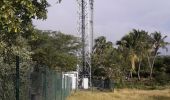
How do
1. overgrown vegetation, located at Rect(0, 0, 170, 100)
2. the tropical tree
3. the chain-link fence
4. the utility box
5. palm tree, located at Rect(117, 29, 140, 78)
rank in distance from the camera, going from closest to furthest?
the chain-link fence, overgrown vegetation, located at Rect(0, 0, 170, 100), the utility box, the tropical tree, palm tree, located at Rect(117, 29, 140, 78)

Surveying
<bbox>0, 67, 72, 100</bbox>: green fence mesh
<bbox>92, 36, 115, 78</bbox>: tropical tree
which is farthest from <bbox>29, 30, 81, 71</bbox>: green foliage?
<bbox>0, 67, 72, 100</bbox>: green fence mesh

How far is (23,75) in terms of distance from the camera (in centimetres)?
1239

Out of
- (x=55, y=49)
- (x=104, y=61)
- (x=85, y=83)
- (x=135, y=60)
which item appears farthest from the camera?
(x=135, y=60)

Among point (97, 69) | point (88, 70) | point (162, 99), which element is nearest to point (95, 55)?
point (97, 69)

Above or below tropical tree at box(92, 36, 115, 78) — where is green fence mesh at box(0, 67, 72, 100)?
below

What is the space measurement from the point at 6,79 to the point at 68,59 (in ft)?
174

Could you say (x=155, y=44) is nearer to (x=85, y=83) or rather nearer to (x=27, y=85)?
(x=85, y=83)

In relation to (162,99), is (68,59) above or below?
above

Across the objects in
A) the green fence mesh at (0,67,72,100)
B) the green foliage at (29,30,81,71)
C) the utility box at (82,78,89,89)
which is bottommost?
the green fence mesh at (0,67,72,100)

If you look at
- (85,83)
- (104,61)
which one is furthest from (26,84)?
(104,61)

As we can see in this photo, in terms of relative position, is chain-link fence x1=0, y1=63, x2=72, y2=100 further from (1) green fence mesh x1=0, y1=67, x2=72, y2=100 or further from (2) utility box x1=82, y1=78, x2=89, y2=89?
(2) utility box x1=82, y1=78, x2=89, y2=89

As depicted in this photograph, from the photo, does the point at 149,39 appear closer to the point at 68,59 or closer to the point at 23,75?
the point at 68,59

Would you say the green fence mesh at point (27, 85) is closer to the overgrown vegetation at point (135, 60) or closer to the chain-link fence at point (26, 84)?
the chain-link fence at point (26, 84)

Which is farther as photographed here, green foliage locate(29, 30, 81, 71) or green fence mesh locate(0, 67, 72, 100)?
green foliage locate(29, 30, 81, 71)
